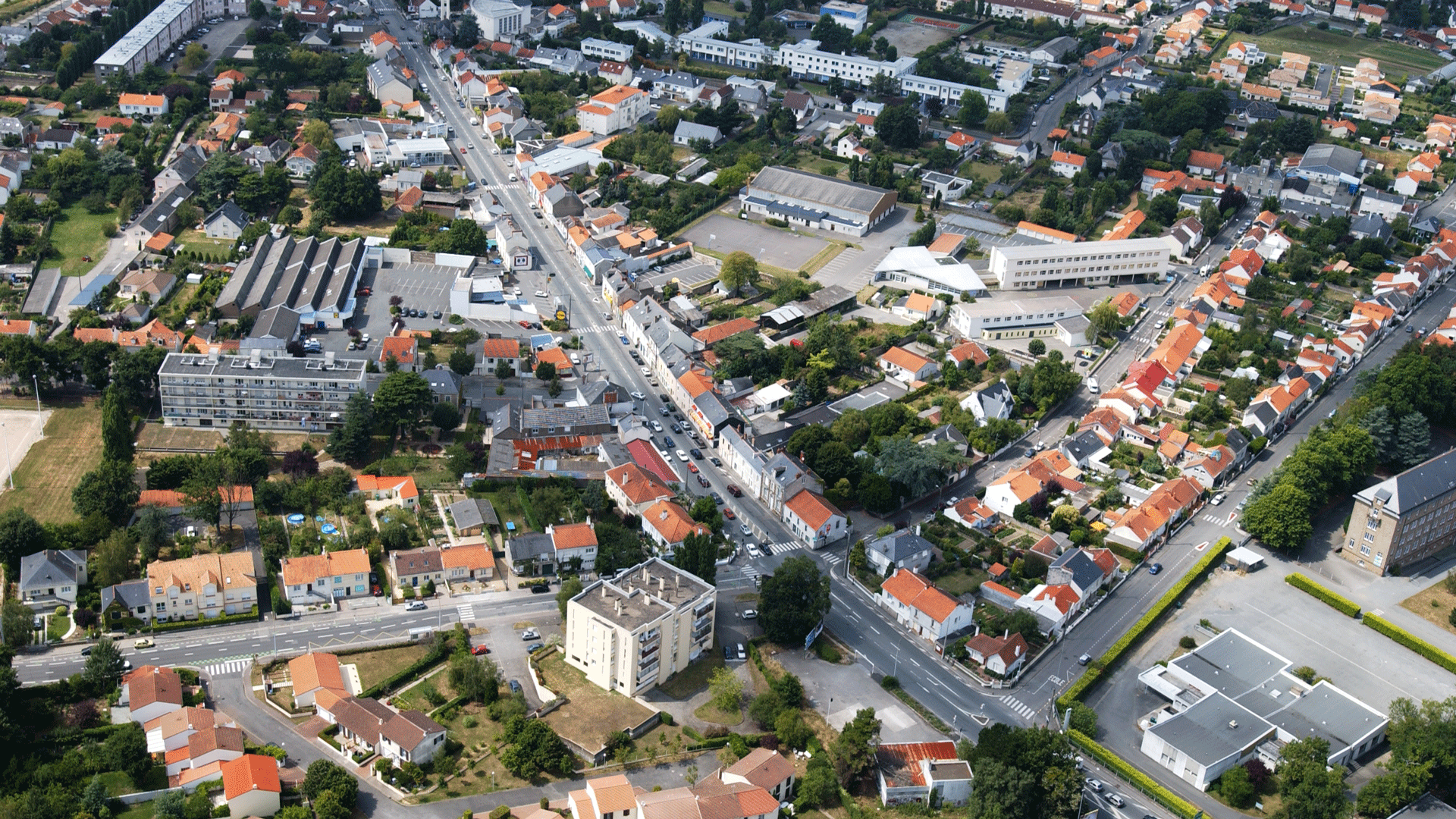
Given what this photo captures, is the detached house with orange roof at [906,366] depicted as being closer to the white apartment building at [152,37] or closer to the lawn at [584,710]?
the lawn at [584,710]

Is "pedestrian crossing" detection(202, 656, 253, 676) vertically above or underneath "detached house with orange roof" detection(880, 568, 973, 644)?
underneath

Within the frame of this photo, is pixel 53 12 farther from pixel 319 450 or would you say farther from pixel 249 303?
pixel 319 450

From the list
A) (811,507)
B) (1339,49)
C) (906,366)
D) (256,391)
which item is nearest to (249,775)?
(256,391)

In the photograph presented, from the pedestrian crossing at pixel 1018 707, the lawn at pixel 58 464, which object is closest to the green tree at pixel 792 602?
the pedestrian crossing at pixel 1018 707

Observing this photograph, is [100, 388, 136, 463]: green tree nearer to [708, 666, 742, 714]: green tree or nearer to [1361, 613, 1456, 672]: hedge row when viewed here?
[708, 666, 742, 714]: green tree

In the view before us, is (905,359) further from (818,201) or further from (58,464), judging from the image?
(58,464)

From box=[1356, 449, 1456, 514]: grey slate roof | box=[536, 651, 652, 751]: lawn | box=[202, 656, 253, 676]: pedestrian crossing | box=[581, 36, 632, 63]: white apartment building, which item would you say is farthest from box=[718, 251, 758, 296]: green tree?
box=[581, 36, 632, 63]: white apartment building
